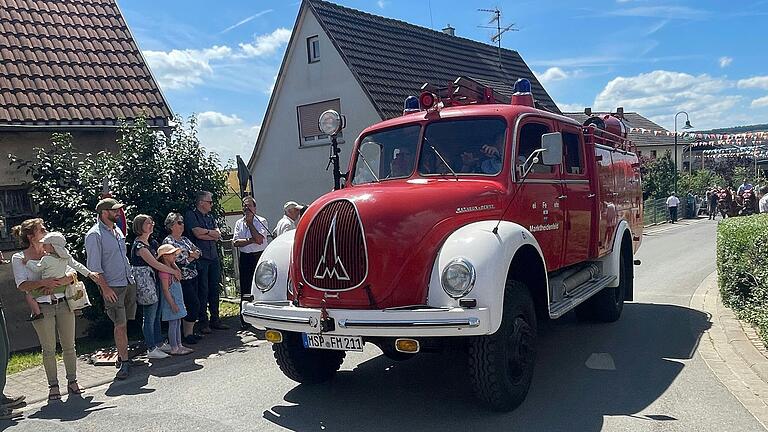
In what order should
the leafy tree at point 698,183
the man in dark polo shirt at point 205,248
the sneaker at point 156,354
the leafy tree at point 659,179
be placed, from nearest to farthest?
the sneaker at point 156,354 → the man in dark polo shirt at point 205,248 → the leafy tree at point 659,179 → the leafy tree at point 698,183

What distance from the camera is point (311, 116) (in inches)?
763

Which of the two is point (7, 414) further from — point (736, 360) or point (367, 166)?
point (736, 360)

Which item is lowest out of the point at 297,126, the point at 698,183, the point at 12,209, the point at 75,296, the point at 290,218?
the point at 698,183

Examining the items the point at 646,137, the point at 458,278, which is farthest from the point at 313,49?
the point at 646,137

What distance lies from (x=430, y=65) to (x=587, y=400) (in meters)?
16.8

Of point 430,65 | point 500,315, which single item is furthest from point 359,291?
point 430,65

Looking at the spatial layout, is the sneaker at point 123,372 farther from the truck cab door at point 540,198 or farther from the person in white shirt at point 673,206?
the person in white shirt at point 673,206

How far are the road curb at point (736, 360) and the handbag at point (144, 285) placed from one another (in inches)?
229

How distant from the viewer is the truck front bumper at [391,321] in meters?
4.26

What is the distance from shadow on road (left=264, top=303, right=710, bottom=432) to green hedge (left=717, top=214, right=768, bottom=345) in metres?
0.81

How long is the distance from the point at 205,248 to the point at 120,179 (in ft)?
4.96

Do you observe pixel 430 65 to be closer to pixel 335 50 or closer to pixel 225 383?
pixel 335 50

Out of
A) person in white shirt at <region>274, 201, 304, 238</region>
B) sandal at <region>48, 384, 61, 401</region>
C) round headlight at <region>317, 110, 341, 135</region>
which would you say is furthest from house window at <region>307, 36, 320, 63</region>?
sandal at <region>48, 384, 61, 401</region>

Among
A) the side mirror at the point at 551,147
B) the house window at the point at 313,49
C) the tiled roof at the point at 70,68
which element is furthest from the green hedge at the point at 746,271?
the house window at the point at 313,49
